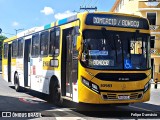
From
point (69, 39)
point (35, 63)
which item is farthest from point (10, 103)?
point (69, 39)

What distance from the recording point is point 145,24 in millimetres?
12555

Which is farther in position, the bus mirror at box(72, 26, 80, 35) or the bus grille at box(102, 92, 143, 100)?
the bus mirror at box(72, 26, 80, 35)

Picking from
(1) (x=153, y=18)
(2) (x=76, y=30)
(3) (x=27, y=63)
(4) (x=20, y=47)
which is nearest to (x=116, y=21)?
(2) (x=76, y=30)

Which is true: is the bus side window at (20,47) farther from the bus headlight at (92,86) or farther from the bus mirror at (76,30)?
the bus headlight at (92,86)

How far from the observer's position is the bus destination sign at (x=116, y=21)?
11672 millimetres

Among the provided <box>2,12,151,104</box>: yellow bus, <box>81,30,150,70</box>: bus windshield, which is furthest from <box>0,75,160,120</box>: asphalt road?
<box>81,30,150,70</box>: bus windshield

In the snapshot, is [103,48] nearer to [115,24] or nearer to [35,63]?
[115,24]

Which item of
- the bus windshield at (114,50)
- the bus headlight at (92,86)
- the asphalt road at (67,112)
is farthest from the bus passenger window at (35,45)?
the bus headlight at (92,86)

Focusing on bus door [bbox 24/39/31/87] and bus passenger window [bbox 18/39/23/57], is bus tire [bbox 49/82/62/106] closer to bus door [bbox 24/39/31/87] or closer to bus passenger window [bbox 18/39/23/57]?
bus door [bbox 24/39/31/87]

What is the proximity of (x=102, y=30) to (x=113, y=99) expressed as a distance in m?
2.17

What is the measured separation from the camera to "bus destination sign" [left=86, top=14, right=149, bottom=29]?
11.7 m

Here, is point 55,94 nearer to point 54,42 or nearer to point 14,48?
point 54,42

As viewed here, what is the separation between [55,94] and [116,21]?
3.74 m

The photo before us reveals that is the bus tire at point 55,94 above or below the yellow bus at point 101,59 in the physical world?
below
